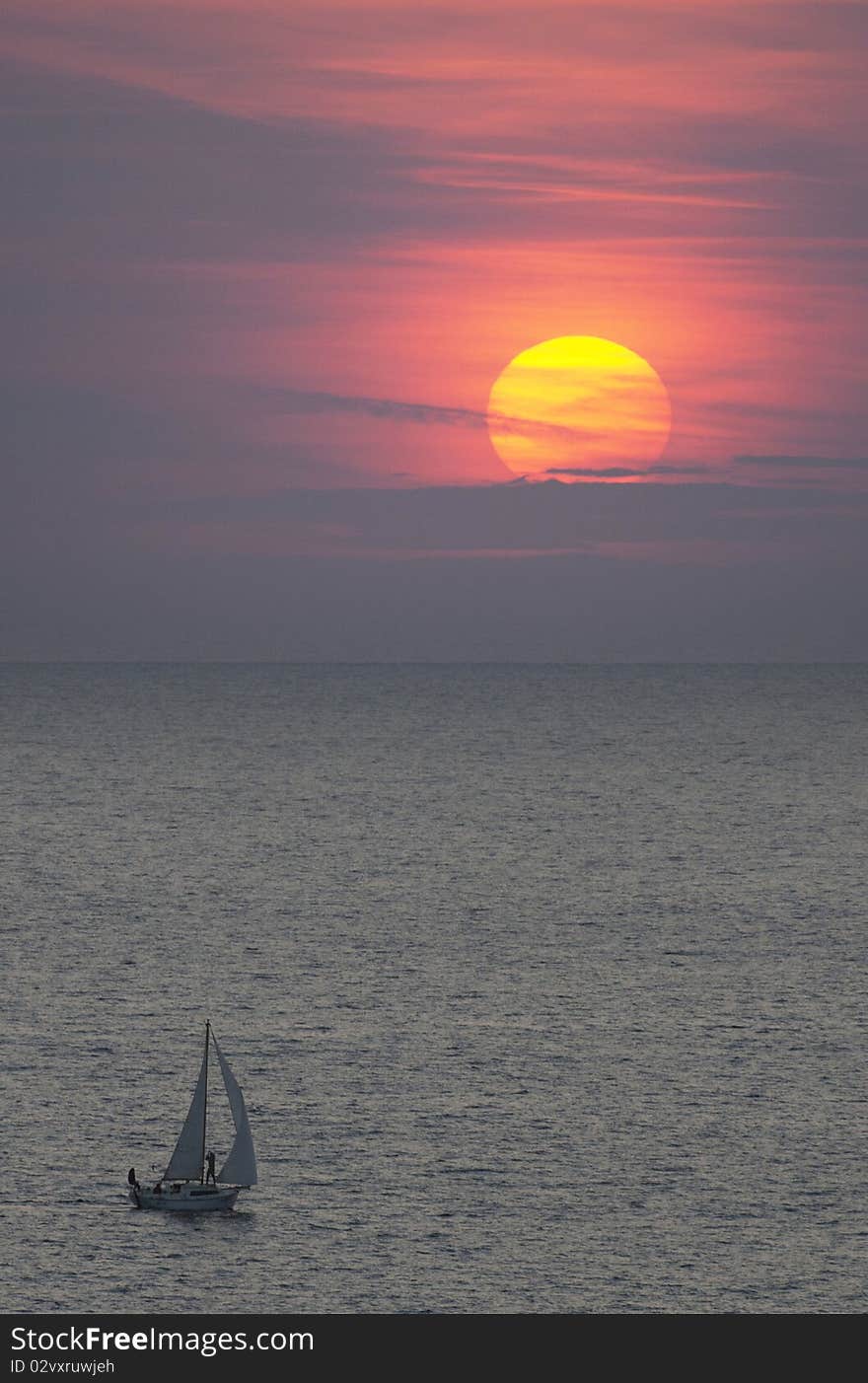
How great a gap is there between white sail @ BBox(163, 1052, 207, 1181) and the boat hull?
4.50ft

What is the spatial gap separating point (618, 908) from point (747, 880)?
21257 millimetres

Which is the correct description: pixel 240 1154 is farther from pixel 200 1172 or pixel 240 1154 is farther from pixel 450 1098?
A: pixel 450 1098

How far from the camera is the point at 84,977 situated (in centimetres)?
11506

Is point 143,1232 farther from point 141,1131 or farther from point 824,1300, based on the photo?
point 824,1300

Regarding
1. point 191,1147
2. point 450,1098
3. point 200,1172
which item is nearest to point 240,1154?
point 200,1172

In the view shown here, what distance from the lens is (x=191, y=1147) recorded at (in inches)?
2926

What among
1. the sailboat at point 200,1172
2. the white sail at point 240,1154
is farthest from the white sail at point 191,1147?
the white sail at point 240,1154

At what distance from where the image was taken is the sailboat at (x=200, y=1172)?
234 ft

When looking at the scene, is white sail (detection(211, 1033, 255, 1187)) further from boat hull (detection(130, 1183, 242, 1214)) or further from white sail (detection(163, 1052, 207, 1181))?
white sail (detection(163, 1052, 207, 1181))

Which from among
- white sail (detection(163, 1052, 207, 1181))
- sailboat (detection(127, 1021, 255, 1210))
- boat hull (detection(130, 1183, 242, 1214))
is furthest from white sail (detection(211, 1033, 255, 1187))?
white sail (detection(163, 1052, 207, 1181))

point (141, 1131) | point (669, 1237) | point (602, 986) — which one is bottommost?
point (669, 1237)

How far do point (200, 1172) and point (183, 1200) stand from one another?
2003 millimetres

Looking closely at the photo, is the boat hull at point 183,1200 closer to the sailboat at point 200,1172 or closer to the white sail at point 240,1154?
the sailboat at point 200,1172
